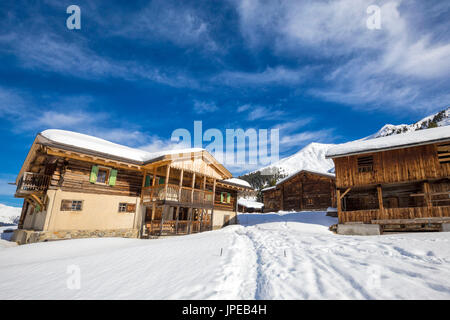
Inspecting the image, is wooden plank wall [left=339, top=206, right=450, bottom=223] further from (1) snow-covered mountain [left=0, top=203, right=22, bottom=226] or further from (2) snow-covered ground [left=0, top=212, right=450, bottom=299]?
(1) snow-covered mountain [left=0, top=203, right=22, bottom=226]

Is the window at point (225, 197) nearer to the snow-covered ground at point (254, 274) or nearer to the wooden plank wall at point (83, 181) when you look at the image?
the wooden plank wall at point (83, 181)

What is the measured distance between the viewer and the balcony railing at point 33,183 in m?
14.3

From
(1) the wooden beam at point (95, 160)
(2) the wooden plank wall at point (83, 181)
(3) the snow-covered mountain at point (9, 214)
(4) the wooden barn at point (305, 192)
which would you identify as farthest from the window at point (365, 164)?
(3) the snow-covered mountain at point (9, 214)

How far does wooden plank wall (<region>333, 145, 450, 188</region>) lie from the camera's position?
15547 mm

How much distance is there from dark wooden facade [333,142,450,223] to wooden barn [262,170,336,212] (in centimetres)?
972

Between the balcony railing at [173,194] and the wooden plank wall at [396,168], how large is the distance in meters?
11.3

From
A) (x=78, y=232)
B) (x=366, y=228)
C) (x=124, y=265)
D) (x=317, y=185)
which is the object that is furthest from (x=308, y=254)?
(x=317, y=185)

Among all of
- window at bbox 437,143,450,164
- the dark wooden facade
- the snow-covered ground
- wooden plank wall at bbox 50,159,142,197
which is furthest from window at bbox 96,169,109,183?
window at bbox 437,143,450,164

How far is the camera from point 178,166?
17891mm

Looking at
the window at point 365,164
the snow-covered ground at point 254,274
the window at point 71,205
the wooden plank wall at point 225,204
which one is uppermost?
the window at point 365,164

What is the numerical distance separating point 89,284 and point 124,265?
61.5 inches

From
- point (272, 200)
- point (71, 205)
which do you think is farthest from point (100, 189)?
point (272, 200)

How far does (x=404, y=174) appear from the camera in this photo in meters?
16.2
